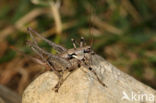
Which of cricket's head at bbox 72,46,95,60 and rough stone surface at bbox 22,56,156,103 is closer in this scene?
rough stone surface at bbox 22,56,156,103

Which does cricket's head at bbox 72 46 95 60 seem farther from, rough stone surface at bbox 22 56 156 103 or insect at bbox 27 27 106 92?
rough stone surface at bbox 22 56 156 103

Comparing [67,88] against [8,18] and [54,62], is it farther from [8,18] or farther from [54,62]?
[8,18]

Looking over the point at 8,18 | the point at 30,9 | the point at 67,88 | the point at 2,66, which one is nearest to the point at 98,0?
the point at 30,9

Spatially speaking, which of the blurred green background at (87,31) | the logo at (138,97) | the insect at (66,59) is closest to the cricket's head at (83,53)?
the insect at (66,59)

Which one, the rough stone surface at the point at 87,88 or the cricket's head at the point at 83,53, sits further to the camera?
the cricket's head at the point at 83,53

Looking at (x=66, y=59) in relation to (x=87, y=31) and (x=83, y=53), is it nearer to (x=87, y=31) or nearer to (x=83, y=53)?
(x=83, y=53)

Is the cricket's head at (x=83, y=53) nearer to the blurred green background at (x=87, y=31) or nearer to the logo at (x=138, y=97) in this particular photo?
the logo at (x=138, y=97)

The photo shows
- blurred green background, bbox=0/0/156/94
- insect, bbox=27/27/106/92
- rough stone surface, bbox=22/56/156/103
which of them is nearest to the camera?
rough stone surface, bbox=22/56/156/103

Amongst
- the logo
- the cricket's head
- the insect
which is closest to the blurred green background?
the insect

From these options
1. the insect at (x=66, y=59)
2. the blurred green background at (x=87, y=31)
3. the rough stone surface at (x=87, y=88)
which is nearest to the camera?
the rough stone surface at (x=87, y=88)
